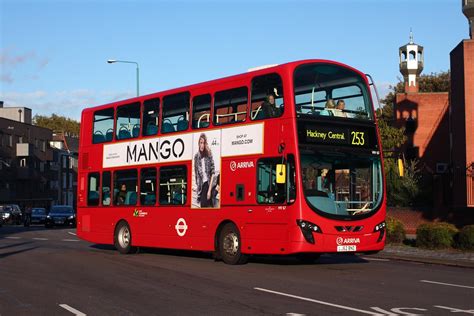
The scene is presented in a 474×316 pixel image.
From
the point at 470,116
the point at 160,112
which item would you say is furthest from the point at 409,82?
the point at 160,112

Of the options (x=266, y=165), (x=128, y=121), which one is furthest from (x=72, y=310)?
(x=128, y=121)

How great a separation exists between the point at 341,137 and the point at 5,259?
986 centimetres

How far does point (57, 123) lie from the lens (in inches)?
4323

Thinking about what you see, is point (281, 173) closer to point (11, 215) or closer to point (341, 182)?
point (341, 182)

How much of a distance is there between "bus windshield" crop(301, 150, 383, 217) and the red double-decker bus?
24 millimetres

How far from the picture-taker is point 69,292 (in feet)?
40.9

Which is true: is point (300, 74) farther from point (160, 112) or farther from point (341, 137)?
point (160, 112)

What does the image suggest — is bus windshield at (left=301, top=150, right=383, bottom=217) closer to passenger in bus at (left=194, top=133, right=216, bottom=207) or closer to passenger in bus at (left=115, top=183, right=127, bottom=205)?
passenger in bus at (left=194, top=133, right=216, bottom=207)

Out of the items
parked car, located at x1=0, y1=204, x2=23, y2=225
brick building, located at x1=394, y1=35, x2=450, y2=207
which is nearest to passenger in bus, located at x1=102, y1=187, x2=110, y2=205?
brick building, located at x1=394, y1=35, x2=450, y2=207

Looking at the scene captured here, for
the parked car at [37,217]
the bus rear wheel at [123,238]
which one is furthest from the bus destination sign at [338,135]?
the parked car at [37,217]

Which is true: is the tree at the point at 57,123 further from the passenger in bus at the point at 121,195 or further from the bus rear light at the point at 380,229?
the bus rear light at the point at 380,229

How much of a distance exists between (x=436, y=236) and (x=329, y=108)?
28.3 feet

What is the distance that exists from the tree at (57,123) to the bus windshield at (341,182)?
9481 centimetres

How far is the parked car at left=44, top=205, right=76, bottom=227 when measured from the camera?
159 feet
